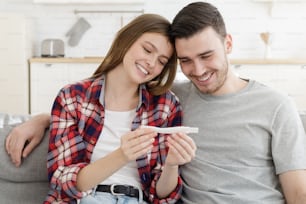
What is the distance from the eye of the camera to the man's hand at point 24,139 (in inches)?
58.9

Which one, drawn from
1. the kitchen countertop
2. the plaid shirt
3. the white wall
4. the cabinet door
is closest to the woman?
the plaid shirt

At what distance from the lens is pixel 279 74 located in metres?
4.45

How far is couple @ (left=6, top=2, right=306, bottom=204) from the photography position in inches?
54.4

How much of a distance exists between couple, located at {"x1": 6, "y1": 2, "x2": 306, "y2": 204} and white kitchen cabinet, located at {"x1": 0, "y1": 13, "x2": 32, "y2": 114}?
325 centimetres

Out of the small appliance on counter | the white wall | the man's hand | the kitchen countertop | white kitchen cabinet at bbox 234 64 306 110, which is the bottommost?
the man's hand

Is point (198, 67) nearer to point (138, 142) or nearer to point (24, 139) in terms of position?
point (138, 142)

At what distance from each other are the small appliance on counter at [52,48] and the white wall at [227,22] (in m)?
0.26

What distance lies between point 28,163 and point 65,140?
0.21 meters

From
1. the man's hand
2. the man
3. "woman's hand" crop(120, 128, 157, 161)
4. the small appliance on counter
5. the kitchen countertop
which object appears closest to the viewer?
"woman's hand" crop(120, 128, 157, 161)

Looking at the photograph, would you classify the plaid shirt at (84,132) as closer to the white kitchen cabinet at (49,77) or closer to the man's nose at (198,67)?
the man's nose at (198,67)

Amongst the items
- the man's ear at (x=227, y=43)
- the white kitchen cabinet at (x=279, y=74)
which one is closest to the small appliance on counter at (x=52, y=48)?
the white kitchen cabinet at (x=279, y=74)

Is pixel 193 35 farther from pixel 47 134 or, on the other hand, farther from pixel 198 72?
pixel 47 134

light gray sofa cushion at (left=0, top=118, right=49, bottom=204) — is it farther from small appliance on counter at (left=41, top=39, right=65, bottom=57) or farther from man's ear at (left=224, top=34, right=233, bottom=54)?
small appliance on counter at (left=41, top=39, right=65, bottom=57)

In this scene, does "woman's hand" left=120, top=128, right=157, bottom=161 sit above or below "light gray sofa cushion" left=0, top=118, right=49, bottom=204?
above
